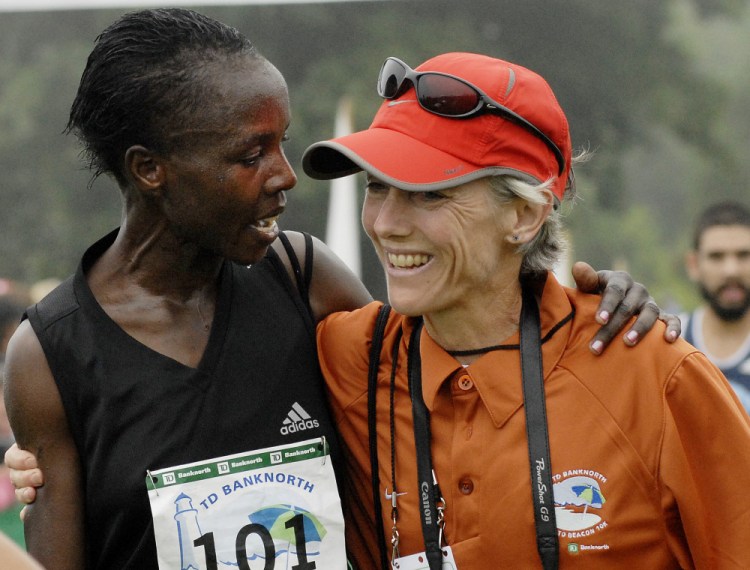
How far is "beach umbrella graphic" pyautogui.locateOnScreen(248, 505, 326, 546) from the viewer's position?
9.00 feet

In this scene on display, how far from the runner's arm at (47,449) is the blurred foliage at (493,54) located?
3922 millimetres

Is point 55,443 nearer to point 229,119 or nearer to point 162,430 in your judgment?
point 162,430

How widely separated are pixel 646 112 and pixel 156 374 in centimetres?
503

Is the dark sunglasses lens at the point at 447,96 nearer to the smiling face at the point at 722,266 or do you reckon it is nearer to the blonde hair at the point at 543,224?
the blonde hair at the point at 543,224

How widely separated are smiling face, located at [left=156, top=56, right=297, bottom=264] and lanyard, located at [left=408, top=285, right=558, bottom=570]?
1.87 feet

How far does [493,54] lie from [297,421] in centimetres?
442

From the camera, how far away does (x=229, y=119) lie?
265cm

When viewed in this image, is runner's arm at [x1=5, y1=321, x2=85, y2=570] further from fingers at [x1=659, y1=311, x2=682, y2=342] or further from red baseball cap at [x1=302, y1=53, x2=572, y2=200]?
fingers at [x1=659, y1=311, x2=682, y2=342]

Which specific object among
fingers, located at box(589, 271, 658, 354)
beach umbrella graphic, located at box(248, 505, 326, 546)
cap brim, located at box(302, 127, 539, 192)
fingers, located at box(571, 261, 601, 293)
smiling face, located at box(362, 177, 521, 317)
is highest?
cap brim, located at box(302, 127, 539, 192)

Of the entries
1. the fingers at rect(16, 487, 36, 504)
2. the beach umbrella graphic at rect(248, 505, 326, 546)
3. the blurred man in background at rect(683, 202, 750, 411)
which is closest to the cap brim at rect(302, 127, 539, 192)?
the beach umbrella graphic at rect(248, 505, 326, 546)

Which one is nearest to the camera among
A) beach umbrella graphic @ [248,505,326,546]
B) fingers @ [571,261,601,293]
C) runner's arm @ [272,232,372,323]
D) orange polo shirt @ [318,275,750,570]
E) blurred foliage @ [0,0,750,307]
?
orange polo shirt @ [318,275,750,570]

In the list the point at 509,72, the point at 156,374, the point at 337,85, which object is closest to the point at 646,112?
the point at 337,85

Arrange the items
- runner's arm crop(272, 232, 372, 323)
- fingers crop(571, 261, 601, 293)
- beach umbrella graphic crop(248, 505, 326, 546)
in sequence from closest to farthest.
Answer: beach umbrella graphic crop(248, 505, 326, 546) < fingers crop(571, 261, 601, 293) < runner's arm crop(272, 232, 372, 323)

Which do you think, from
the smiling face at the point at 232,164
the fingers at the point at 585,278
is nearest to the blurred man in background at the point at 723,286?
the fingers at the point at 585,278
